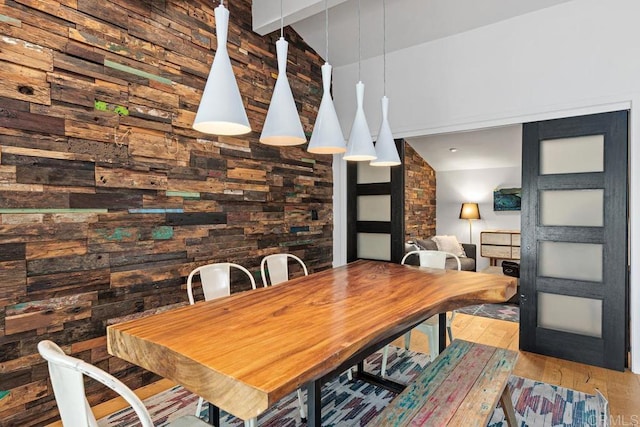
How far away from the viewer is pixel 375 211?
421cm

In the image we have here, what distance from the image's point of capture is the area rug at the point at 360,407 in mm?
2127

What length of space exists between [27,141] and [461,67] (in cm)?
342

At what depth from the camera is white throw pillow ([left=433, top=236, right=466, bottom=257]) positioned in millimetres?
6164

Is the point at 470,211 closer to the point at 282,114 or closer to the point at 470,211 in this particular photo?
the point at 470,211

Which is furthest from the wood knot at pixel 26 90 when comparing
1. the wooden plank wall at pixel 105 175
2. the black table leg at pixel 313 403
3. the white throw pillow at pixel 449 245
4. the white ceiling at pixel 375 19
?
the white throw pillow at pixel 449 245

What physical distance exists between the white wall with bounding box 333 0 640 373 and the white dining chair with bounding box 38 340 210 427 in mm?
3332

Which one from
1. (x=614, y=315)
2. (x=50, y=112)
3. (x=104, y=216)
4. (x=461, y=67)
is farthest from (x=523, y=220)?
(x=50, y=112)

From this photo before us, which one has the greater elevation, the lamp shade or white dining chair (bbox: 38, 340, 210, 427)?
the lamp shade

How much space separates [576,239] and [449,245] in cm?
332

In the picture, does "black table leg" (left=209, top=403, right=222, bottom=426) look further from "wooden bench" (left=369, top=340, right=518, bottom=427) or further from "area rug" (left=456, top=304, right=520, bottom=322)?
"area rug" (left=456, top=304, right=520, bottom=322)

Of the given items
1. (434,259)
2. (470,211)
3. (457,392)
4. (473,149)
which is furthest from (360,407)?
(470,211)

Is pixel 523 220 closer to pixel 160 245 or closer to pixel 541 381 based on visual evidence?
pixel 541 381

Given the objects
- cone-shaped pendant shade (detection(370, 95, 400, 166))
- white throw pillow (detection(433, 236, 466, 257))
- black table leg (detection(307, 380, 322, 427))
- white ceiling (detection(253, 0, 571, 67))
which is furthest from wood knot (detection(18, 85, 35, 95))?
white throw pillow (detection(433, 236, 466, 257))

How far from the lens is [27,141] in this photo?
6.65 feet
